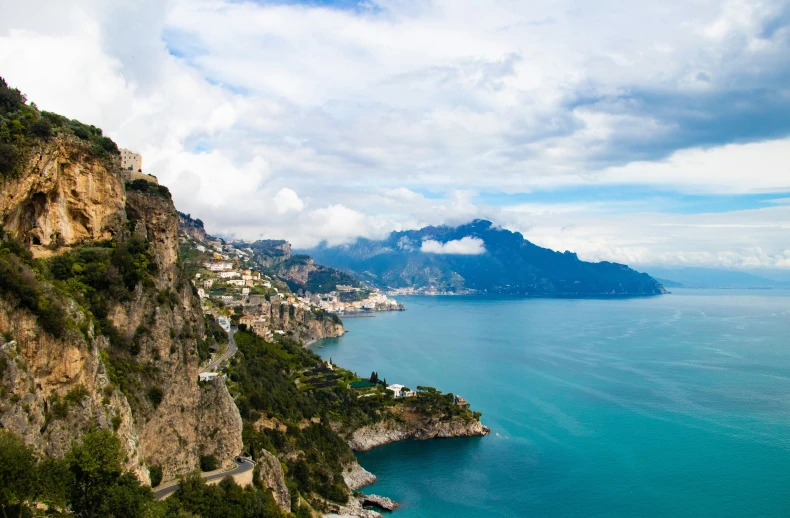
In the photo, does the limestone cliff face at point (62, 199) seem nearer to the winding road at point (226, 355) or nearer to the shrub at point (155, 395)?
the shrub at point (155, 395)

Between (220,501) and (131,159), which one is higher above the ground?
(131,159)

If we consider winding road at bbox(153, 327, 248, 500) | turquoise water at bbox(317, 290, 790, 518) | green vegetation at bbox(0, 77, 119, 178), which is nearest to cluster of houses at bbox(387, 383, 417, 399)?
turquoise water at bbox(317, 290, 790, 518)

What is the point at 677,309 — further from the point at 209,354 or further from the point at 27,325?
the point at 27,325

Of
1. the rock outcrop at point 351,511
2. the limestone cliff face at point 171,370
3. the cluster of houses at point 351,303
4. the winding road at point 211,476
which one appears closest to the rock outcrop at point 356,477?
the rock outcrop at point 351,511

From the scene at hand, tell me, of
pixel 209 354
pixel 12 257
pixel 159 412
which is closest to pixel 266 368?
pixel 209 354

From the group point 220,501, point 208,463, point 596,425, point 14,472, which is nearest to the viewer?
point 14,472

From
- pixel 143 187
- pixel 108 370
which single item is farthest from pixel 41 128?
pixel 108 370

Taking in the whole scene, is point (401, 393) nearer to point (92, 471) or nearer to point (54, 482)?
point (92, 471)
